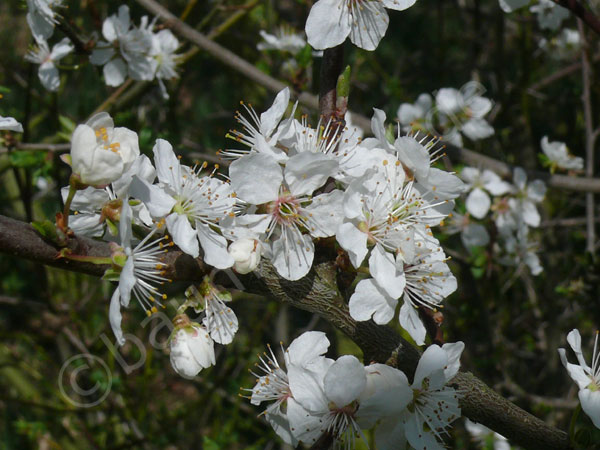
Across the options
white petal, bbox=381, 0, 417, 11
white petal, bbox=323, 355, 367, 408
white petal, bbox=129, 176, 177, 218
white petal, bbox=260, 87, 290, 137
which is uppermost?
white petal, bbox=381, 0, 417, 11

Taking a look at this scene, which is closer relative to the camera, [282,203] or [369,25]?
[282,203]

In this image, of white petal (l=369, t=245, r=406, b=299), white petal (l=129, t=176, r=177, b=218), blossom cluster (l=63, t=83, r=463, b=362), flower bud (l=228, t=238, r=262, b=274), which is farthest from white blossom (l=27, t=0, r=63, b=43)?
white petal (l=369, t=245, r=406, b=299)

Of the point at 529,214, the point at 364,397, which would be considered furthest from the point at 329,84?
the point at 529,214

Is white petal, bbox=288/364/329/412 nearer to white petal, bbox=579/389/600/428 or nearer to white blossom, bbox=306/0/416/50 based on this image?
white petal, bbox=579/389/600/428

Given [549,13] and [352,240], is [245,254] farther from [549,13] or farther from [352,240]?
[549,13]

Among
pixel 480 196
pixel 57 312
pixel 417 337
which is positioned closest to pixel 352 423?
pixel 417 337

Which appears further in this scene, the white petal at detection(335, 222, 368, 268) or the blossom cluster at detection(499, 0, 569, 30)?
the blossom cluster at detection(499, 0, 569, 30)

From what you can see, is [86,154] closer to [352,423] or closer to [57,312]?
[352,423]
